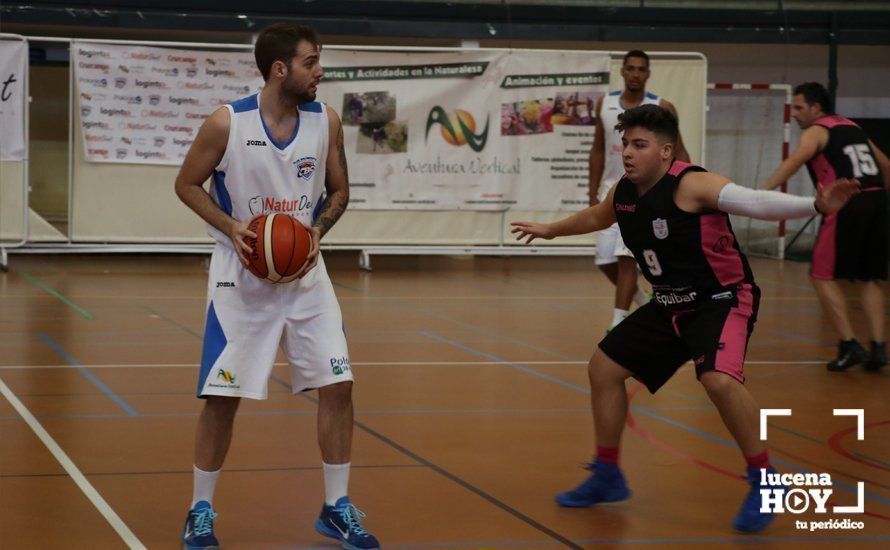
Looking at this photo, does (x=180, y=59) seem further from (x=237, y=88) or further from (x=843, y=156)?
(x=843, y=156)

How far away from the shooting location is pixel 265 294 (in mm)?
4805

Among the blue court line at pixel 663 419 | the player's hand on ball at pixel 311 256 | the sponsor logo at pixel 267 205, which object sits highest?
the sponsor logo at pixel 267 205

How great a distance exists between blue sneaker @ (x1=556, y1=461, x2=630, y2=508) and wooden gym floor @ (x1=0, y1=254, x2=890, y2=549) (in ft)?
0.18

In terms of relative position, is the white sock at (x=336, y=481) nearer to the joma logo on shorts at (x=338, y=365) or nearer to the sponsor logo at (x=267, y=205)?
the joma logo on shorts at (x=338, y=365)

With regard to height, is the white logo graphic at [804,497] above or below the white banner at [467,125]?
below

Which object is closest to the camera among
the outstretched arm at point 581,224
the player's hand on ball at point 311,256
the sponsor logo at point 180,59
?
the player's hand on ball at point 311,256

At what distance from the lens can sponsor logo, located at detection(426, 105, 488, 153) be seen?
52.3 ft

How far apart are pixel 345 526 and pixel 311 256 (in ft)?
3.23

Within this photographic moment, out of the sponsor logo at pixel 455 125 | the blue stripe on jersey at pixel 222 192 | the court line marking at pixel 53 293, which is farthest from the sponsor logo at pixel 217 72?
the blue stripe on jersey at pixel 222 192

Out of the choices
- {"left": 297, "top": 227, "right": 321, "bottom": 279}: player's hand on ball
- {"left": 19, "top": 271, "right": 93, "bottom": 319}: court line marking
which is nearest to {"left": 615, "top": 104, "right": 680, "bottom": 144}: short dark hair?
{"left": 297, "top": 227, "right": 321, "bottom": 279}: player's hand on ball

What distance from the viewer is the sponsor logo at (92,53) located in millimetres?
14867

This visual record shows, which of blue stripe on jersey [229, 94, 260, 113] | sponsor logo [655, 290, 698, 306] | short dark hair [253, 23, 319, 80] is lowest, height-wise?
sponsor logo [655, 290, 698, 306]

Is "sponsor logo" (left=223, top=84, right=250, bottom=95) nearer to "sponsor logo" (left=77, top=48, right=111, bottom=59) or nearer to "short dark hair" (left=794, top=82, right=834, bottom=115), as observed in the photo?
"sponsor logo" (left=77, top=48, right=111, bottom=59)

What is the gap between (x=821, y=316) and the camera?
12.3 meters
